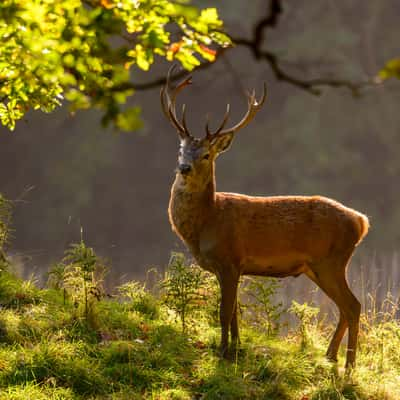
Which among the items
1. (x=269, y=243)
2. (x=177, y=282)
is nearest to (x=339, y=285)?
(x=269, y=243)

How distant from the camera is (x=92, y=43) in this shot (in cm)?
283

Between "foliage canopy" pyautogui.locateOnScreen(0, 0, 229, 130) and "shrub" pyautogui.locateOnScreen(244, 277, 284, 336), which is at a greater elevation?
"foliage canopy" pyautogui.locateOnScreen(0, 0, 229, 130)

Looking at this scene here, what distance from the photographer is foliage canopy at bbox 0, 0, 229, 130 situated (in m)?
2.12

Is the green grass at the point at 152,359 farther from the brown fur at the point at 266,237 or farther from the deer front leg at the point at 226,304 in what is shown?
the brown fur at the point at 266,237

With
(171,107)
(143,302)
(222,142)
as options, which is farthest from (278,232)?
(143,302)

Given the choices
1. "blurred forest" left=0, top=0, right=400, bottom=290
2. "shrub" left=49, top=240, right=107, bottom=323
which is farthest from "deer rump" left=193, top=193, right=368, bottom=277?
"blurred forest" left=0, top=0, right=400, bottom=290

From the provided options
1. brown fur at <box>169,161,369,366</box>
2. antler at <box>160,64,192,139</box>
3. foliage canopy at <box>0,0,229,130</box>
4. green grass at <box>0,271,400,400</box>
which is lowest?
green grass at <box>0,271,400,400</box>

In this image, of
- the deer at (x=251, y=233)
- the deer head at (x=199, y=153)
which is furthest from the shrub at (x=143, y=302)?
the deer head at (x=199, y=153)

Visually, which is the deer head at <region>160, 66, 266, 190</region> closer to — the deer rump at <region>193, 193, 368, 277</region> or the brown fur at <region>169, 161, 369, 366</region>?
the brown fur at <region>169, 161, 369, 366</region>

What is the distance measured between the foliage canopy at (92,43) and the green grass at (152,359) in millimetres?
1757

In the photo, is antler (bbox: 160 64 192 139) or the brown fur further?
antler (bbox: 160 64 192 139)

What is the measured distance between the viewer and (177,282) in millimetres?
5309

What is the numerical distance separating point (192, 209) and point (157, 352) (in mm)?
907

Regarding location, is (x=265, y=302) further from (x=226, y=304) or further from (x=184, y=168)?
→ (x=184, y=168)
